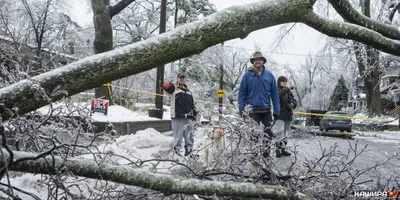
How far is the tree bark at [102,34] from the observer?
42.7 feet

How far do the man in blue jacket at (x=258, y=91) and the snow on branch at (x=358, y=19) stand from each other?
218cm

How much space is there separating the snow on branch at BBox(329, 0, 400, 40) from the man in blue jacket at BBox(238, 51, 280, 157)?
2.18 m

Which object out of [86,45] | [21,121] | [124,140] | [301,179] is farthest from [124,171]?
[86,45]

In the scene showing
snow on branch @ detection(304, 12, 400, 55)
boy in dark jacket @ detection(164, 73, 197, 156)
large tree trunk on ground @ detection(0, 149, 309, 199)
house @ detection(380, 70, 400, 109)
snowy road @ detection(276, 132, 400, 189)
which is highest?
house @ detection(380, 70, 400, 109)

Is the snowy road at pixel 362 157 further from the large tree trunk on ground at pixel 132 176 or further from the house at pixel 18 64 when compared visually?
the house at pixel 18 64

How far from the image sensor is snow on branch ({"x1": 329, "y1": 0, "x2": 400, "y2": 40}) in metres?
3.42

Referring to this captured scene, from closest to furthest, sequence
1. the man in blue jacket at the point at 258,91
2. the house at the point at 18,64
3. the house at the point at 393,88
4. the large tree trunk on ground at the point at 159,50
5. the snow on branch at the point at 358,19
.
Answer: the large tree trunk on ground at the point at 159,50, the house at the point at 18,64, the snow on branch at the point at 358,19, the man in blue jacket at the point at 258,91, the house at the point at 393,88

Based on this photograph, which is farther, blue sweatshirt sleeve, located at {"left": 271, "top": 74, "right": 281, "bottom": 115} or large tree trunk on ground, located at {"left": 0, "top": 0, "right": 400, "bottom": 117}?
blue sweatshirt sleeve, located at {"left": 271, "top": 74, "right": 281, "bottom": 115}

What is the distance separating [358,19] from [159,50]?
2.09 meters

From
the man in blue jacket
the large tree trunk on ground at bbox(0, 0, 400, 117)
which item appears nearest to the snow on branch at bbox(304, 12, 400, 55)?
the large tree trunk on ground at bbox(0, 0, 400, 117)

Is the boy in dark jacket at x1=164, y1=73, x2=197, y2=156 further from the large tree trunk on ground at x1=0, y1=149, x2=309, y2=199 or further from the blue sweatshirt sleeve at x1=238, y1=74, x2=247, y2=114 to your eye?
the large tree trunk on ground at x1=0, y1=149, x2=309, y2=199

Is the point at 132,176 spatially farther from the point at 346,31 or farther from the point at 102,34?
the point at 102,34

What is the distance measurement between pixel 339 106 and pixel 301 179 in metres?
48.4
